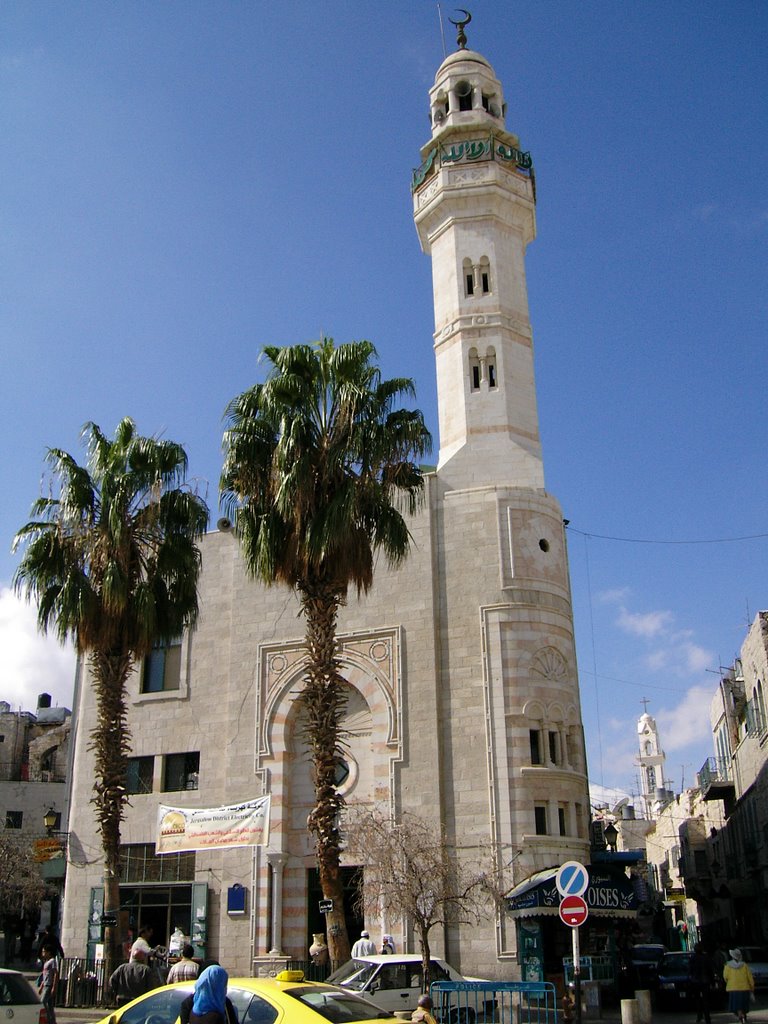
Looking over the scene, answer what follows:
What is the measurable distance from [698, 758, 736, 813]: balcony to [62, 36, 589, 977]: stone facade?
2270cm

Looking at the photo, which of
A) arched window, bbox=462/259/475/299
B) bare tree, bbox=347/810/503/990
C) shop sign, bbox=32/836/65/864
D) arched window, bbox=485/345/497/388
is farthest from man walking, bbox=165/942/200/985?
arched window, bbox=462/259/475/299

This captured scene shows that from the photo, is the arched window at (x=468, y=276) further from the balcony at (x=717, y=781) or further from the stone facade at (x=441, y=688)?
the balcony at (x=717, y=781)

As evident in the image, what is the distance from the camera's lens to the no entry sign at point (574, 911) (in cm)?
1262

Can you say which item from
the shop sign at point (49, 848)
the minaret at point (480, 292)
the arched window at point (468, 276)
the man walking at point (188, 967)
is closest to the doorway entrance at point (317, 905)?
the shop sign at point (49, 848)

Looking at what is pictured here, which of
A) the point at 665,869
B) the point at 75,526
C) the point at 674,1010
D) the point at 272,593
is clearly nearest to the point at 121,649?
the point at 75,526

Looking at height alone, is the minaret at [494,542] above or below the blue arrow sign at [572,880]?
above

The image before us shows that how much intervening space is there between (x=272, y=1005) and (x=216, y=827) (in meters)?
18.7

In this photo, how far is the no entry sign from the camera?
41.4 feet

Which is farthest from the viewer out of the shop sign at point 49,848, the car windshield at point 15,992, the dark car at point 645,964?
the shop sign at point 49,848

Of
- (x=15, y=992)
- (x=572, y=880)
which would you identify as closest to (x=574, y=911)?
(x=572, y=880)

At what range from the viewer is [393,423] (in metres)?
21.2

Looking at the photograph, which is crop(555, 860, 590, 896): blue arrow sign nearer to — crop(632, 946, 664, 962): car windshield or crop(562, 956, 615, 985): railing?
crop(562, 956, 615, 985): railing

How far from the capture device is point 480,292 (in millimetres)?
31953

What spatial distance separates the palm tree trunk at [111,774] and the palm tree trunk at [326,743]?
516 cm
